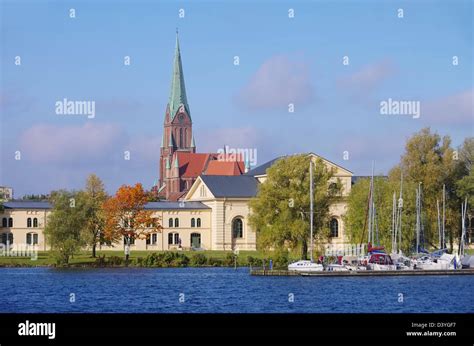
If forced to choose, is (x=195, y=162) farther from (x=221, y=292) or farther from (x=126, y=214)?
(x=221, y=292)

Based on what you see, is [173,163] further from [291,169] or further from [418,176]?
[291,169]

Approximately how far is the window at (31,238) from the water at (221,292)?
101 feet

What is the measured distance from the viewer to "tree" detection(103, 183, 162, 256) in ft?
310

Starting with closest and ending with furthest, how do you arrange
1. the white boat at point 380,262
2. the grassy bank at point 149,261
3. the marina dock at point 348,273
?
the marina dock at point 348,273, the white boat at point 380,262, the grassy bank at point 149,261

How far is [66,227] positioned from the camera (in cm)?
8694

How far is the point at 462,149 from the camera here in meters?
107

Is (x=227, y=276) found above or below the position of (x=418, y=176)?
below

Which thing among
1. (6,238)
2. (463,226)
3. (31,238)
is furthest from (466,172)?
(6,238)

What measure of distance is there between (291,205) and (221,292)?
23.7 metres

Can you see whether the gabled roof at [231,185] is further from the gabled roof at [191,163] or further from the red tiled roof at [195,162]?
the gabled roof at [191,163]

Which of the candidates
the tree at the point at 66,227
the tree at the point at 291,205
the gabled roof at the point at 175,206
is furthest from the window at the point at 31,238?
the tree at the point at 291,205

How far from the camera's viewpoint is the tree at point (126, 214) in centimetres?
9438

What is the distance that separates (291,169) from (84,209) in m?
18.5
